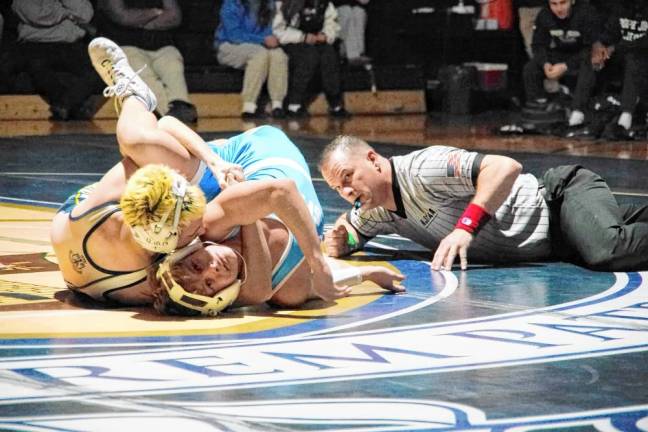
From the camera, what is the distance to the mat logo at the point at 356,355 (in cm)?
340

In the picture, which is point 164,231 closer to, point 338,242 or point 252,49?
point 338,242

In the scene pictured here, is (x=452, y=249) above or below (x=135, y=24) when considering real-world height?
below

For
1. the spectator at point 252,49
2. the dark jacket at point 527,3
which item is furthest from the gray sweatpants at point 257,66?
the dark jacket at point 527,3

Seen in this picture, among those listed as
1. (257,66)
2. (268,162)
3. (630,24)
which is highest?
(630,24)

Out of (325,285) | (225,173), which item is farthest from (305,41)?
(325,285)

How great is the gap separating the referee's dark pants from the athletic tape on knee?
1.02 metres

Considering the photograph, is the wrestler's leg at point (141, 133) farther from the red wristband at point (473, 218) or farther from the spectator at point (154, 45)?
the spectator at point (154, 45)

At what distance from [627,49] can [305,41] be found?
3.64 meters

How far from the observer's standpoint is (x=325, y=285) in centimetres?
441

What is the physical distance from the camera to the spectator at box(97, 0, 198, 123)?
12539 millimetres

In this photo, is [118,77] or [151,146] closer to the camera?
[151,146]

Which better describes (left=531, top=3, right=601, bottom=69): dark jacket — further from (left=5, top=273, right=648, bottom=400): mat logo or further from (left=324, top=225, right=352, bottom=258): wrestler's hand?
(left=5, top=273, right=648, bottom=400): mat logo

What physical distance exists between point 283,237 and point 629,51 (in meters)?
7.36

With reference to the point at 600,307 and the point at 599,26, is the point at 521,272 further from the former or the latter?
the point at 599,26
